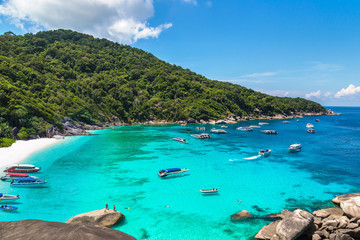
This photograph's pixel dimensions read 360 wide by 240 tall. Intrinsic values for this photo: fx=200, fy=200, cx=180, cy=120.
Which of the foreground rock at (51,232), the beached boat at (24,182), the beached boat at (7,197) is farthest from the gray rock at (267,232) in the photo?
the beached boat at (24,182)

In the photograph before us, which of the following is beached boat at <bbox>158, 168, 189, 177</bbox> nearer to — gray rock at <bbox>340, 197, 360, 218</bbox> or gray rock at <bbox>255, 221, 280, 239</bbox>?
gray rock at <bbox>255, 221, 280, 239</bbox>

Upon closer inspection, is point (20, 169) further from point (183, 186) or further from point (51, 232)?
point (51, 232)

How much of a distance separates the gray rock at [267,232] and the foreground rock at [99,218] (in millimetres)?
16137

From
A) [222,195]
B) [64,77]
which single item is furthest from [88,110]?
[222,195]

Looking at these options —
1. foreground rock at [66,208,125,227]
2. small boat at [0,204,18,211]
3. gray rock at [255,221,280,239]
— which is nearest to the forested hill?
small boat at [0,204,18,211]

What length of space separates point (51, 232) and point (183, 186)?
2961cm

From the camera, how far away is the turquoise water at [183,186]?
24.7m

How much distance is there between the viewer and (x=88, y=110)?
4269 inches

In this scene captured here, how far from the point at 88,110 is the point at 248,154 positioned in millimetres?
86556

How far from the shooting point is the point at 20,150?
53.2 metres

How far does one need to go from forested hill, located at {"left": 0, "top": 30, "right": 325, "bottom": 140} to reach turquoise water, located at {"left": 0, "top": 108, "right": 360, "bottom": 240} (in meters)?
33.7

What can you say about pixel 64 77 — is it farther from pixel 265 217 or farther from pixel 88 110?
pixel 265 217

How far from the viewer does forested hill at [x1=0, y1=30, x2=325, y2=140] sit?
79.8m

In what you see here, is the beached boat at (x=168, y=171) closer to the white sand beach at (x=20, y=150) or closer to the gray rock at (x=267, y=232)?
the gray rock at (x=267, y=232)
